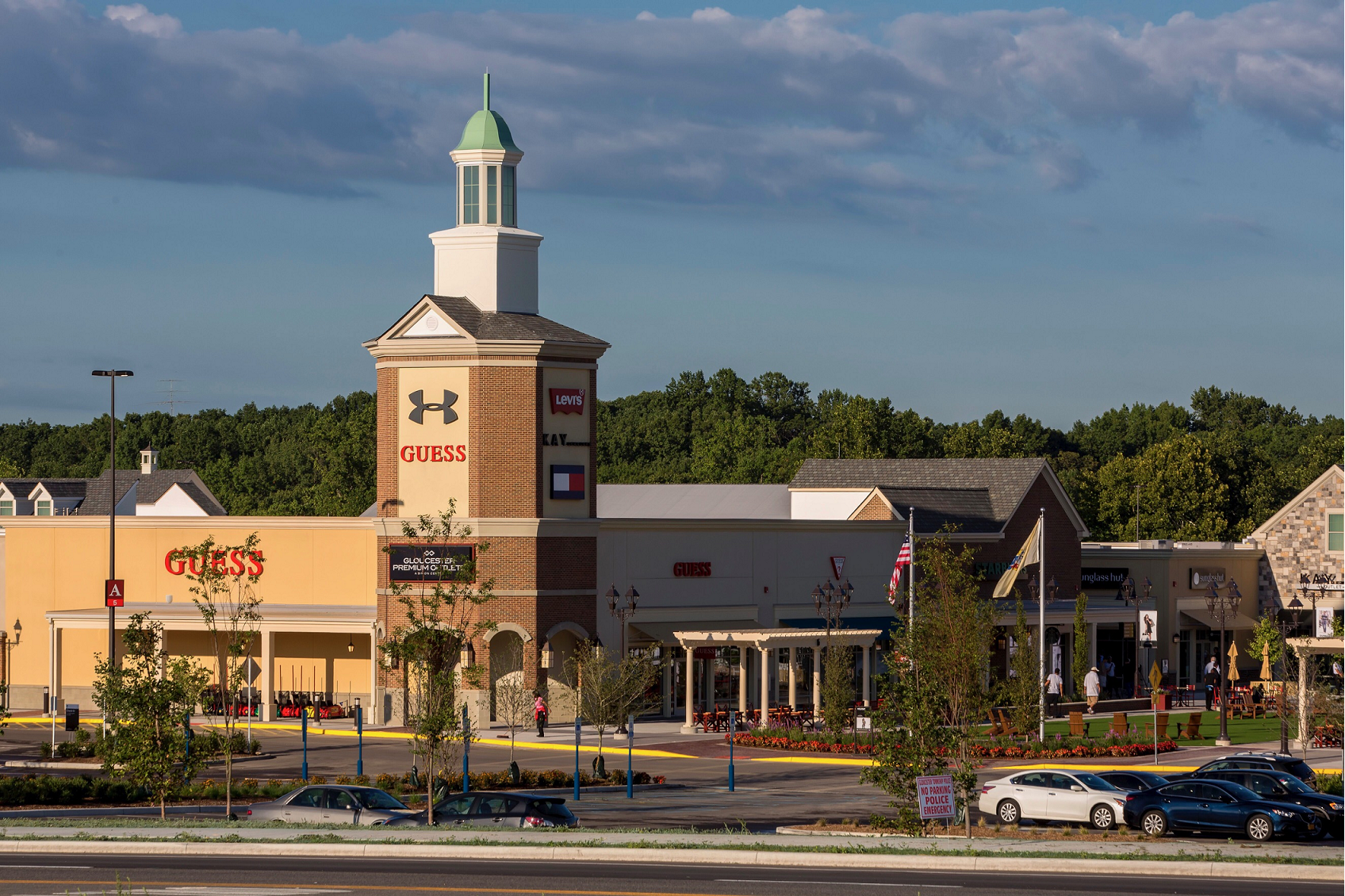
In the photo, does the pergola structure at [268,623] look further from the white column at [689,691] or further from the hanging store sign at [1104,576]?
the hanging store sign at [1104,576]

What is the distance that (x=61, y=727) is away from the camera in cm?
6138

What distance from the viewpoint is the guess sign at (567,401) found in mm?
59188

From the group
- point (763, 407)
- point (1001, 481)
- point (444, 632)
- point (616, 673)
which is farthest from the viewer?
point (763, 407)

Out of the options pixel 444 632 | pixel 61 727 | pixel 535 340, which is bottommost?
pixel 61 727

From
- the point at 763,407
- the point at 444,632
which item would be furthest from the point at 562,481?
the point at 763,407

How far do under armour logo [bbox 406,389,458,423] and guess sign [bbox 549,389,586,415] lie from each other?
3265 mm

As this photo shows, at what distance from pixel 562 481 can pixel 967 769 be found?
29.6m

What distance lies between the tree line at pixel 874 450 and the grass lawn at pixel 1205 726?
181ft

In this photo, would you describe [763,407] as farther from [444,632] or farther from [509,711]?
[444,632]

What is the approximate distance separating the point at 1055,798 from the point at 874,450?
91728mm

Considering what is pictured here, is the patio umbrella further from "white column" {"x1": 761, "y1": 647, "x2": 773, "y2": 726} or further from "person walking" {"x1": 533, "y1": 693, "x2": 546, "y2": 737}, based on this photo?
"person walking" {"x1": 533, "y1": 693, "x2": 546, "y2": 737}

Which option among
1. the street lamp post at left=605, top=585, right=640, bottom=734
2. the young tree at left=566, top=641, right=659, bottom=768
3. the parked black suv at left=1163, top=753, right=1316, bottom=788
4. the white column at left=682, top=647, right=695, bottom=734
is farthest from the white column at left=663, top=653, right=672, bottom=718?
the parked black suv at left=1163, top=753, right=1316, bottom=788

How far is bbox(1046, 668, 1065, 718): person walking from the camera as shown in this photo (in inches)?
2442

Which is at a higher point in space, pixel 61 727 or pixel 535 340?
pixel 535 340
